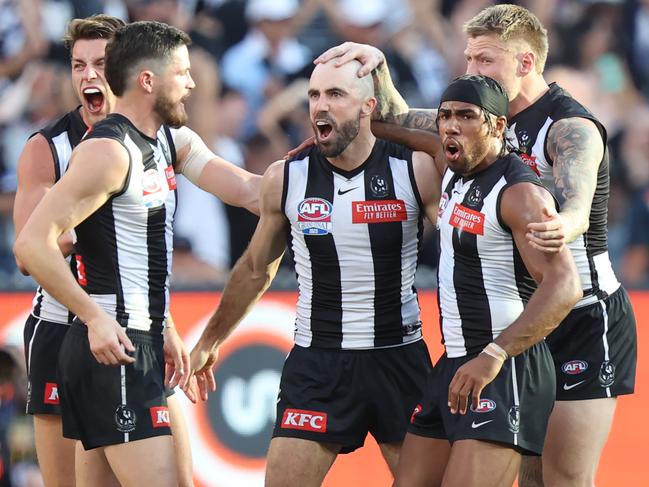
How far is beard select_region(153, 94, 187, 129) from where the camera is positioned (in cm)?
514

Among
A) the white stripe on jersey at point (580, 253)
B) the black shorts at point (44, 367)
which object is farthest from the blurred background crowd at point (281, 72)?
the white stripe on jersey at point (580, 253)

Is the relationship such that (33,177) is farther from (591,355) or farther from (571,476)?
(571,476)

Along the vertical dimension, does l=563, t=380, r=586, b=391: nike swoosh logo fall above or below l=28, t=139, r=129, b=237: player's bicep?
below

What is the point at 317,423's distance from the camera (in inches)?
207

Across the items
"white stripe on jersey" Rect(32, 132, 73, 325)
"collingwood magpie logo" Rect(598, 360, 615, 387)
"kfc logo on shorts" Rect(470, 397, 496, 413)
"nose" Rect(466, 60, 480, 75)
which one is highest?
"nose" Rect(466, 60, 480, 75)

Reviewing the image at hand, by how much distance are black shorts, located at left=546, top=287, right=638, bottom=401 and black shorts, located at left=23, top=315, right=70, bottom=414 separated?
2368 mm

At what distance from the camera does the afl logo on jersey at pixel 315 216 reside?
5352 mm

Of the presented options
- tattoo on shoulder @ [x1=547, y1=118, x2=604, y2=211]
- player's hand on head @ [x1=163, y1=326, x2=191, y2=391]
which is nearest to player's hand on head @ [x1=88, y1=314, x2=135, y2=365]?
player's hand on head @ [x1=163, y1=326, x2=191, y2=391]

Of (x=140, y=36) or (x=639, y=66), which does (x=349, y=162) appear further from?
(x=639, y=66)

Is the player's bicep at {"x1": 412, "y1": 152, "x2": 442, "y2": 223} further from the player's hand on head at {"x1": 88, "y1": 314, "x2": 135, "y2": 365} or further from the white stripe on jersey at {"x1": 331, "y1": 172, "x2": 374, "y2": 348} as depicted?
the player's hand on head at {"x1": 88, "y1": 314, "x2": 135, "y2": 365}

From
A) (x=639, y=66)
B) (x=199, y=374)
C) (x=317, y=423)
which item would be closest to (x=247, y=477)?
(x=199, y=374)

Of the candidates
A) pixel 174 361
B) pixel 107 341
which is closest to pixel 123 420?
pixel 107 341

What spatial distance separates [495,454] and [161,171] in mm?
1819

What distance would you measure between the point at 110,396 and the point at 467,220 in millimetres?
1617
